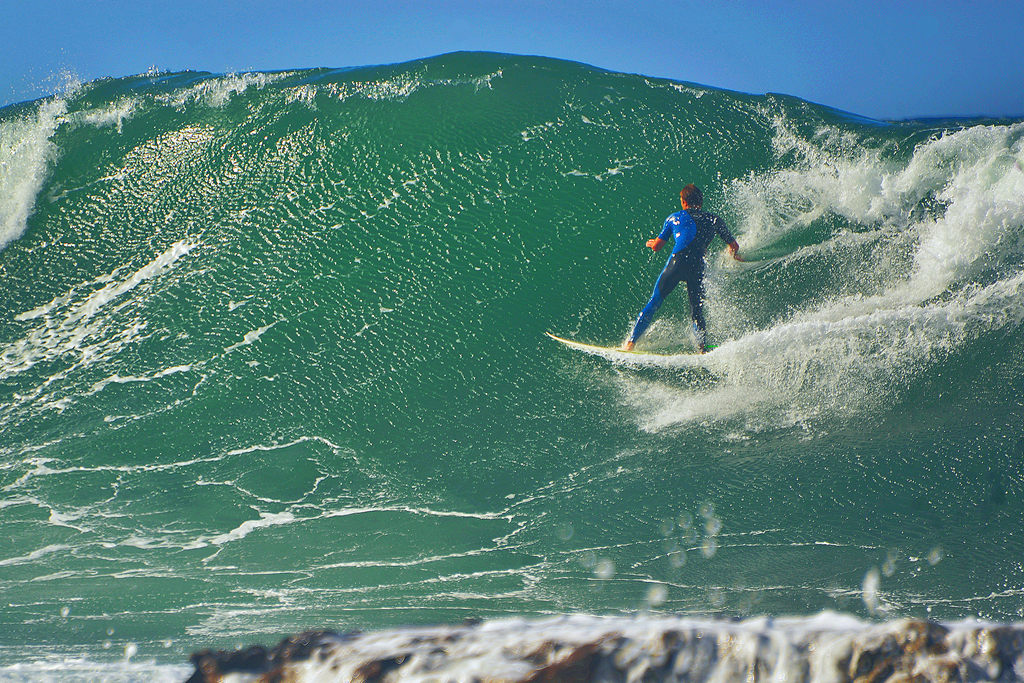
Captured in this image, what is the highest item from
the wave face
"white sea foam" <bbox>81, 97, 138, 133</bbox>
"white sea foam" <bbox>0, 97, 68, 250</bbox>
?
"white sea foam" <bbox>81, 97, 138, 133</bbox>

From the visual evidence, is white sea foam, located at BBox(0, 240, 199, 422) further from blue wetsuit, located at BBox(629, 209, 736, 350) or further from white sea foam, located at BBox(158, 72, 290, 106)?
blue wetsuit, located at BBox(629, 209, 736, 350)

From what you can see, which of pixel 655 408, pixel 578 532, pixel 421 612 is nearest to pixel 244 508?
pixel 421 612

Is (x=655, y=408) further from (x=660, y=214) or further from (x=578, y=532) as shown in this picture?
(x=660, y=214)

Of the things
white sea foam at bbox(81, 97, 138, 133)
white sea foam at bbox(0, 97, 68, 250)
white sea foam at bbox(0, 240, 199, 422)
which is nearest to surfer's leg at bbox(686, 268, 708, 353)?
white sea foam at bbox(0, 240, 199, 422)

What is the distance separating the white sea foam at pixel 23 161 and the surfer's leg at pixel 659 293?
15.2 feet

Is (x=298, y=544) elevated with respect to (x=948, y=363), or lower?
lower

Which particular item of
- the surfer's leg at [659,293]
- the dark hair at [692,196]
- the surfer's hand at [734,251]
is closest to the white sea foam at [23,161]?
the surfer's leg at [659,293]

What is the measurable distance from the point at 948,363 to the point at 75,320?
5.68 m

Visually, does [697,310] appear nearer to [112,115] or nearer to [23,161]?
[112,115]

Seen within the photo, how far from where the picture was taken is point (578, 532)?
3.61 m

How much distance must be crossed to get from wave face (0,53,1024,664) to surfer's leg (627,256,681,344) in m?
0.12

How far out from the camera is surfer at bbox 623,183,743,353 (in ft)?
13.3

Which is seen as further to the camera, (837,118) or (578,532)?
(837,118)

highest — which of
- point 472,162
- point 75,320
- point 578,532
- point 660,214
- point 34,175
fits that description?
point 34,175
